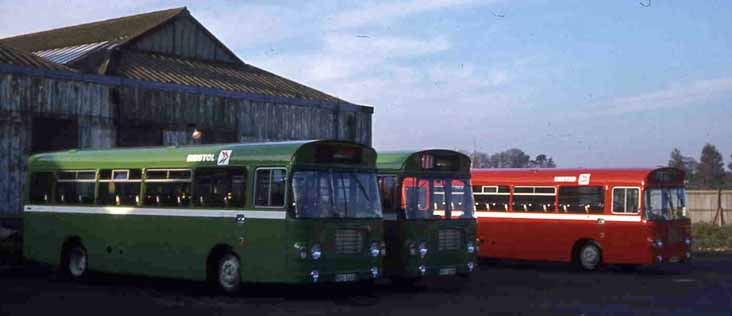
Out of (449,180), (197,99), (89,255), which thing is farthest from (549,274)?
(197,99)

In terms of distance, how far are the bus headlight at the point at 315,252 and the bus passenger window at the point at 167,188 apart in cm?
302

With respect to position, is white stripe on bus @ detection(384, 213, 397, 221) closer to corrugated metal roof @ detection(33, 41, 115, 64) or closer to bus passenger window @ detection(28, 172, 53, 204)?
A: bus passenger window @ detection(28, 172, 53, 204)

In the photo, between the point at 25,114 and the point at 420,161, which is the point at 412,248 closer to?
the point at 420,161

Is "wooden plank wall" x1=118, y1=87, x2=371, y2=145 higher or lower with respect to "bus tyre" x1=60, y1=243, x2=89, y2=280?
higher

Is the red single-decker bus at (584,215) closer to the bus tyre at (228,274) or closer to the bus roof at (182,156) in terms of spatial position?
the bus roof at (182,156)

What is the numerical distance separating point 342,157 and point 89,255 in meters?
6.39

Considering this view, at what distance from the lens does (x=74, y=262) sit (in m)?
21.0

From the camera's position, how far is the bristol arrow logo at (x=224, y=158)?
17562 mm

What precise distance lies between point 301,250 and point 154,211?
3919 millimetres

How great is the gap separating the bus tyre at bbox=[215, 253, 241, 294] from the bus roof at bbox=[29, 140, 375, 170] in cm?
166

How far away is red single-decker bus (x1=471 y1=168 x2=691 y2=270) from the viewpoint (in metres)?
23.3

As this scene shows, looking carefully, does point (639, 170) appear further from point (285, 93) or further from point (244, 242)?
point (285, 93)

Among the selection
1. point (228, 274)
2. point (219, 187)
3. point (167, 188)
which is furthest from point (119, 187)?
point (228, 274)

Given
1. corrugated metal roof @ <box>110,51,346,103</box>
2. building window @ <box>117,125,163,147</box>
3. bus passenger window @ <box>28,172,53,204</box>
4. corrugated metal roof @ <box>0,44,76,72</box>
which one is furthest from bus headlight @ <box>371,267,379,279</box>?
corrugated metal roof @ <box>110,51,346,103</box>
